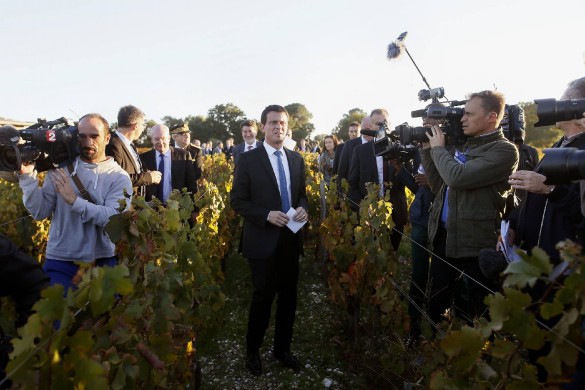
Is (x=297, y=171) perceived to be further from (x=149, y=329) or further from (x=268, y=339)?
(x=149, y=329)

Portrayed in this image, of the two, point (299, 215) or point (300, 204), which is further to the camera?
point (300, 204)

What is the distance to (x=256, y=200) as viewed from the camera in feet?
11.7

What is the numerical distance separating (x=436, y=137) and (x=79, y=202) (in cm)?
228

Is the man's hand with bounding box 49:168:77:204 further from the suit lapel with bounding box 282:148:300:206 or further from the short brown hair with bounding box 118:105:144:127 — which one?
the suit lapel with bounding box 282:148:300:206

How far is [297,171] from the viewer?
3.73 metres

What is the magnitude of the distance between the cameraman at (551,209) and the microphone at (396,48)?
2256 mm

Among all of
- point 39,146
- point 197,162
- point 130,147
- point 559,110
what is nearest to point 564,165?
point 559,110

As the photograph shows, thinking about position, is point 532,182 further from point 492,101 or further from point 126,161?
point 126,161

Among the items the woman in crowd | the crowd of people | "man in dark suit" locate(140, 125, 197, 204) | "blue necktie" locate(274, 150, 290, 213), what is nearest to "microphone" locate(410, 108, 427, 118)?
the crowd of people

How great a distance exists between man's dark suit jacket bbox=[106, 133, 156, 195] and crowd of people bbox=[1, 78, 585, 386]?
1 centimetres

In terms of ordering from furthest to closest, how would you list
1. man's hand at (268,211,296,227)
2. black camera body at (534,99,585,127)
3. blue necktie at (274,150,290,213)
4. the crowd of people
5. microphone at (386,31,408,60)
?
microphone at (386,31,408,60) < blue necktie at (274,150,290,213) < man's hand at (268,211,296,227) < the crowd of people < black camera body at (534,99,585,127)

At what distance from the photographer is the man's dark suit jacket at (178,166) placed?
5320mm

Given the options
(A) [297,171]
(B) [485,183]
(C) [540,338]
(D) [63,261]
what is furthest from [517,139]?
(D) [63,261]

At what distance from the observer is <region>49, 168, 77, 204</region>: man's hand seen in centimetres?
268
